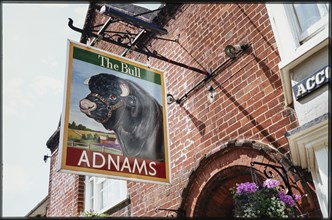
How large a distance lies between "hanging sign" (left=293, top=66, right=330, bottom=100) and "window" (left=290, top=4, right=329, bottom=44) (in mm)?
601

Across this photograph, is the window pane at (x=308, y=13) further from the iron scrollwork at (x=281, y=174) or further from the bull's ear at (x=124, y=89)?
the bull's ear at (x=124, y=89)

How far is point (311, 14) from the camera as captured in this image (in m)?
4.61

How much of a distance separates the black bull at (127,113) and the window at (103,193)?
301cm

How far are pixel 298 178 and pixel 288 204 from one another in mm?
731

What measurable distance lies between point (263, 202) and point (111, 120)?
2177 millimetres

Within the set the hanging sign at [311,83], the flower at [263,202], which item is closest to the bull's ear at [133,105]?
the flower at [263,202]

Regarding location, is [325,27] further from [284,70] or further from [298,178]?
[298,178]

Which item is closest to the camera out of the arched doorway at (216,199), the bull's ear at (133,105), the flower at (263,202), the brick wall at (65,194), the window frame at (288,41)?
the flower at (263,202)

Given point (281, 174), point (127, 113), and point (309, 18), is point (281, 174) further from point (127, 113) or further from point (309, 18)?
point (127, 113)

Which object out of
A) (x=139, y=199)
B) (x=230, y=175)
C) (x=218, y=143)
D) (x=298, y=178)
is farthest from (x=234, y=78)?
(x=139, y=199)

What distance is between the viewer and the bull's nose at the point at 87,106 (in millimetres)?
4692

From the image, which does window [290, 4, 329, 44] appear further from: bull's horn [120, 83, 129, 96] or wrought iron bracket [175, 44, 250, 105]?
bull's horn [120, 83, 129, 96]

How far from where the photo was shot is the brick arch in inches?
200

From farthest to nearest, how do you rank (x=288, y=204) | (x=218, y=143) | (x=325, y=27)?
(x=218, y=143) < (x=325, y=27) < (x=288, y=204)
